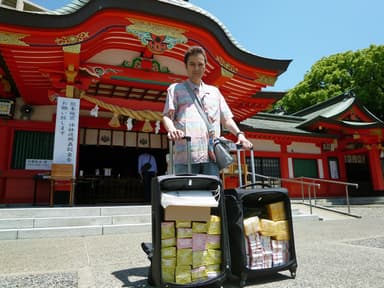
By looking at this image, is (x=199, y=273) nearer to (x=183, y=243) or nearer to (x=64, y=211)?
(x=183, y=243)

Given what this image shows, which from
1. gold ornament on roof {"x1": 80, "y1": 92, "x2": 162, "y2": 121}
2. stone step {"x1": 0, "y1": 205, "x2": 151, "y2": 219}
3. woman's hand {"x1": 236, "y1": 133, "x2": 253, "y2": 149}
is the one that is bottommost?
stone step {"x1": 0, "y1": 205, "x2": 151, "y2": 219}

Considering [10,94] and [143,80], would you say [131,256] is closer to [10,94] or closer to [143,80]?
[143,80]

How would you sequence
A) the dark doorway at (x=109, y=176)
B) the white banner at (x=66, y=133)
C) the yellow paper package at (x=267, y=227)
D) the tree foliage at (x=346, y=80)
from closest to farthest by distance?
the yellow paper package at (x=267, y=227) < the white banner at (x=66, y=133) < the dark doorway at (x=109, y=176) < the tree foliage at (x=346, y=80)

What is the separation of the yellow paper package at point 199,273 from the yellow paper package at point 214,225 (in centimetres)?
22

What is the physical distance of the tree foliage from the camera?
17141 millimetres

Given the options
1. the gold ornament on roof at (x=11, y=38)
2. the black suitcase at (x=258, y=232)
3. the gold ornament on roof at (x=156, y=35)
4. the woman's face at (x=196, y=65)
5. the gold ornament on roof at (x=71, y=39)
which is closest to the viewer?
the black suitcase at (x=258, y=232)

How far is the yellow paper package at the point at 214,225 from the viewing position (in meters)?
1.65

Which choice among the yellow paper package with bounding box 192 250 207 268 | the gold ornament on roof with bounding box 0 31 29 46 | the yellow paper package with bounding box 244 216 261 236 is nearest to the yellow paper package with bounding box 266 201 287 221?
the yellow paper package with bounding box 244 216 261 236

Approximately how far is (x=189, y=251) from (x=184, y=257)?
0.15 feet

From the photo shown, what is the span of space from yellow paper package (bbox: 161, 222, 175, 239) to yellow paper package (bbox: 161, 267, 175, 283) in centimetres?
18

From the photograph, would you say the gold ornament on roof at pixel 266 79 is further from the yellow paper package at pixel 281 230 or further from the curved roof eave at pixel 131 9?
the yellow paper package at pixel 281 230

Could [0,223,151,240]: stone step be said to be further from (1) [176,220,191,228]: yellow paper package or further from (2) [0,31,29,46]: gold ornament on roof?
(2) [0,31,29,46]: gold ornament on roof

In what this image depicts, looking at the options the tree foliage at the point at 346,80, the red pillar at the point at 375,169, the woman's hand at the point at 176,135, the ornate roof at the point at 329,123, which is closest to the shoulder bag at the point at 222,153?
the woman's hand at the point at 176,135

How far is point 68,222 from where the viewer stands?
13.9ft
